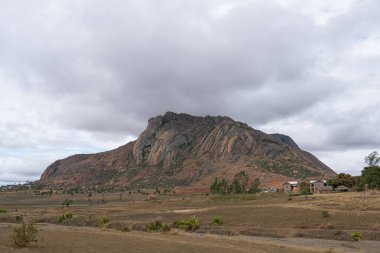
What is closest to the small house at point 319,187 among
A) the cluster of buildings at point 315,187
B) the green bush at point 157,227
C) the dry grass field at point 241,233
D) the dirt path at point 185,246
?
the cluster of buildings at point 315,187

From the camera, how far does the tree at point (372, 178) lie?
328 feet

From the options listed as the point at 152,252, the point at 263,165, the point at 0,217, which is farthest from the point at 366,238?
the point at 263,165

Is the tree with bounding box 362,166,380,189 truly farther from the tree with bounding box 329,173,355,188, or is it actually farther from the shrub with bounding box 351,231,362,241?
the shrub with bounding box 351,231,362,241

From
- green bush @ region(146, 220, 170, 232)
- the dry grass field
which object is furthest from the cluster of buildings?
green bush @ region(146, 220, 170, 232)

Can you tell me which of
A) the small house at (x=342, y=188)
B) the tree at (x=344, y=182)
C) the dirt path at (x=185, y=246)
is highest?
the tree at (x=344, y=182)

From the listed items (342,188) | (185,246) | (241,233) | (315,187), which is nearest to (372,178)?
(342,188)

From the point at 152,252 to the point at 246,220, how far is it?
95.9 feet

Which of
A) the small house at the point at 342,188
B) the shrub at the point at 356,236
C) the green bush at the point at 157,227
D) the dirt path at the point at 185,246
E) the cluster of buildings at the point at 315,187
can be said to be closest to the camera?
the dirt path at the point at 185,246

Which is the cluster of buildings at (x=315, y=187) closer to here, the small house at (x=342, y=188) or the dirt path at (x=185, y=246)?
the small house at (x=342, y=188)

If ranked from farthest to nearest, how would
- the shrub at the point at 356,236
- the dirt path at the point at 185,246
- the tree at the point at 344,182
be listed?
the tree at the point at 344,182, the shrub at the point at 356,236, the dirt path at the point at 185,246

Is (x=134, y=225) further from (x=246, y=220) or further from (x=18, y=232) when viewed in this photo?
(x=18, y=232)

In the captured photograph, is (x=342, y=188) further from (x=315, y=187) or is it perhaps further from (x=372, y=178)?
(x=372, y=178)

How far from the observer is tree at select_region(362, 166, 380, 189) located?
9988 centimetres

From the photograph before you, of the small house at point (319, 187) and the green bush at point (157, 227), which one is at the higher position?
the small house at point (319, 187)
